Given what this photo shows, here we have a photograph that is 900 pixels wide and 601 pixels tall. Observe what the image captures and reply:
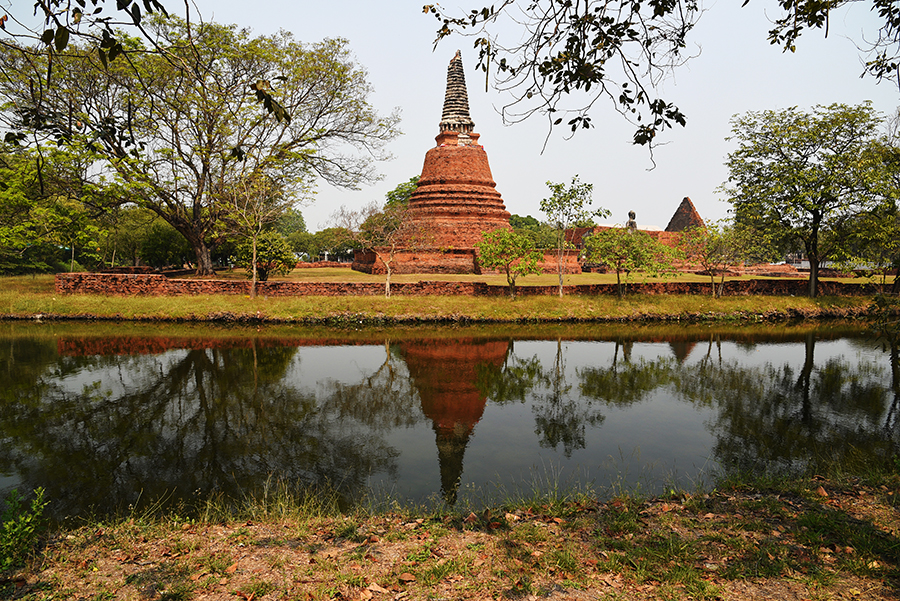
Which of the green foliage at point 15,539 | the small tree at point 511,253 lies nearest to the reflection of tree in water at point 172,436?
the green foliage at point 15,539

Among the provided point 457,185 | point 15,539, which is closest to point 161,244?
point 457,185

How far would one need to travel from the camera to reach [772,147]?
76.9ft

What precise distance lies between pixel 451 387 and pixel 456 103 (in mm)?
29164

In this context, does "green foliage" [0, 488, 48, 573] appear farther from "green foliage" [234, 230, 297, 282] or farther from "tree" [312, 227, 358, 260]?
"tree" [312, 227, 358, 260]

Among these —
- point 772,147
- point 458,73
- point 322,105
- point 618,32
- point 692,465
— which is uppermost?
point 458,73

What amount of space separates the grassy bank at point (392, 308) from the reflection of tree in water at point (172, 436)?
763cm

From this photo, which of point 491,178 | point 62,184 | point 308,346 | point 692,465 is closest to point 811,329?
point 692,465

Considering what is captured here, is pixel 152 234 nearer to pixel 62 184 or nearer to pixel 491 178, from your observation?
pixel 62 184

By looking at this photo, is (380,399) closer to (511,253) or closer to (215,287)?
(511,253)

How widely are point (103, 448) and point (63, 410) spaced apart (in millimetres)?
2274

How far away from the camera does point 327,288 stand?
20391 mm

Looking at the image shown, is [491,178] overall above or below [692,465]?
above

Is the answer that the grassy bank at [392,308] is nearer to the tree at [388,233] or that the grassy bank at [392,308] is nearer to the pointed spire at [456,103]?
the tree at [388,233]

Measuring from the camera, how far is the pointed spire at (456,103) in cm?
3397
